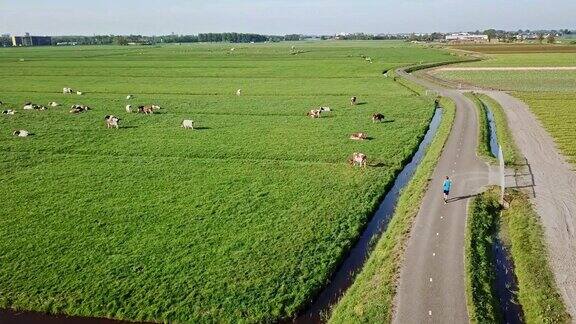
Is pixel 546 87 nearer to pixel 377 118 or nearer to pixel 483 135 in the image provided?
pixel 483 135

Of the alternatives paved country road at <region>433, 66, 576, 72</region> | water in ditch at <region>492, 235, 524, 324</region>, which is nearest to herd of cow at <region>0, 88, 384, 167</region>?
water in ditch at <region>492, 235, 524, 324</region>

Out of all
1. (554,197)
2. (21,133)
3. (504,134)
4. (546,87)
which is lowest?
(554,197)

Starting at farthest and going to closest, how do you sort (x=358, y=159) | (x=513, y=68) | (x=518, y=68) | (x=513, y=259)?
(x=513, y=68) < (x=518, y=68) < (x=358, y=159) < (x=513, y=259)

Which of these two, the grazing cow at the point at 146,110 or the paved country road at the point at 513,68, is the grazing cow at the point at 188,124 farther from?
the paved country road at the point at 513,68

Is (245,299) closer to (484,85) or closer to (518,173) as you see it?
(518,173)

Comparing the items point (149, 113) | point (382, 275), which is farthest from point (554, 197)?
point (149, 113)

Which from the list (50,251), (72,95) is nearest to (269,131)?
(50,251)
